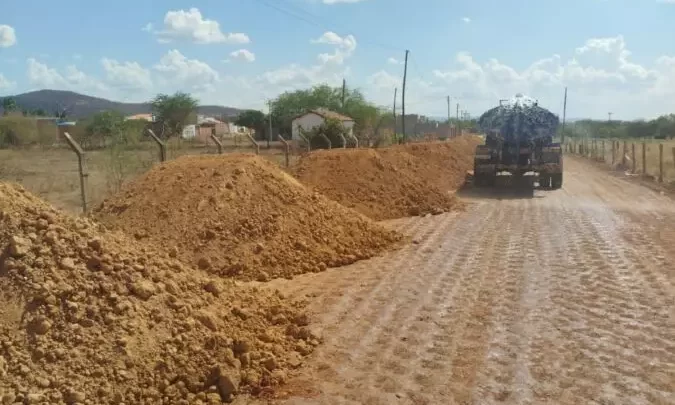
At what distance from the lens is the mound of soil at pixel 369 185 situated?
13.9 metres

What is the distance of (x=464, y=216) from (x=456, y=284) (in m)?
6.16

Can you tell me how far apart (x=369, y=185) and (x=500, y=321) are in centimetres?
838

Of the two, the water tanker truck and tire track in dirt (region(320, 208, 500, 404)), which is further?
the water tanker truck

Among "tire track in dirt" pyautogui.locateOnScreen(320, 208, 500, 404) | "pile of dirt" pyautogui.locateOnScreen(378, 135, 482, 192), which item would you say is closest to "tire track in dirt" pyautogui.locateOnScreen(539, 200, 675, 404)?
"tire track in dirt" pyautogui.locateOnScreen(320, 208, 500, 404)

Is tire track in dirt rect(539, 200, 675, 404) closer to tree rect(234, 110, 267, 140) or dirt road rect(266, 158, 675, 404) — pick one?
dirt road rect(266, 158, 675, 404)

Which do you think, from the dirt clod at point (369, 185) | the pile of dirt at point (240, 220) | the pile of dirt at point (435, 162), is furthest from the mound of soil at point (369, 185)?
the pile of dirt at point (240, 220)

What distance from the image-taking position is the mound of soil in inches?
546

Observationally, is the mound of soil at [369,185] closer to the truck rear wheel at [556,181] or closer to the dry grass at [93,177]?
the dry grass at [93,177]

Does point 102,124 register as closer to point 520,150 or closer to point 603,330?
point 520,150

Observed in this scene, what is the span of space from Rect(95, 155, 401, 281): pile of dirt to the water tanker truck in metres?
10.1

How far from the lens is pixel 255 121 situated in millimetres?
62344

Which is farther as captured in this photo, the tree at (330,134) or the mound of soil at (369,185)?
the tree at (330,134)

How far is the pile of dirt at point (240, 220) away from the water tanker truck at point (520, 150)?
33.1 feet

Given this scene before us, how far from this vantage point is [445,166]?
25.0 m
